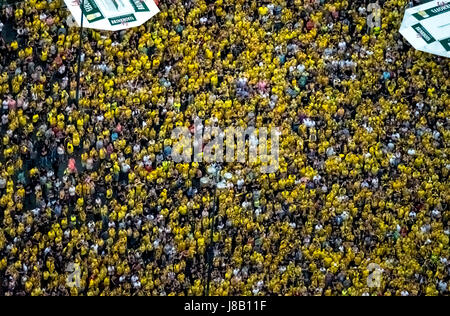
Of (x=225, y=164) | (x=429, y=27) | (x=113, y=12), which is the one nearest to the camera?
(x=225, y=164)

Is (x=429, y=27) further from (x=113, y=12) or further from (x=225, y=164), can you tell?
(x=113, y=12)

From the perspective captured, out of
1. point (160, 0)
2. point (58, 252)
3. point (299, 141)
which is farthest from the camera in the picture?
point (160, 0)

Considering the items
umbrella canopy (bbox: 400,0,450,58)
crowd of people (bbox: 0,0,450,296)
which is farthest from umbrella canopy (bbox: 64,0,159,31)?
umbrella canopy (bbox: 400,0,450,58)

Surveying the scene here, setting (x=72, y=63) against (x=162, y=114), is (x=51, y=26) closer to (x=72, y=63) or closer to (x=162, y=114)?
(x=72, y=63)

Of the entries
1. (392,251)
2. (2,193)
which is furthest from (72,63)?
(392,251)

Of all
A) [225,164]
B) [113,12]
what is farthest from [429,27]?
[113,12]

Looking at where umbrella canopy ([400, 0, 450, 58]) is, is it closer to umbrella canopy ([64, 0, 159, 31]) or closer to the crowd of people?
the crowd of people
